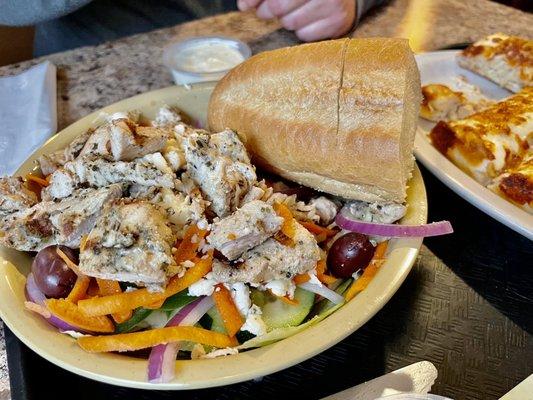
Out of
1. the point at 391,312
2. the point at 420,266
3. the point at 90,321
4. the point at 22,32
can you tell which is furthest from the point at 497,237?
the point at 22,32

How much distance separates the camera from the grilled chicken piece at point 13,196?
117cm

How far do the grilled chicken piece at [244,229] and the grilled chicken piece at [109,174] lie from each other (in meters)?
0.17

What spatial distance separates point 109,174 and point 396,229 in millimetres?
615

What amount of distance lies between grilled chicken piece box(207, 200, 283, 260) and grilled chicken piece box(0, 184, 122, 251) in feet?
0.77

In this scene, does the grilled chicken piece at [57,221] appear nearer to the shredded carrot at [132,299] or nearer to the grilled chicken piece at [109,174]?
the grilled chicken piece at [109,174]

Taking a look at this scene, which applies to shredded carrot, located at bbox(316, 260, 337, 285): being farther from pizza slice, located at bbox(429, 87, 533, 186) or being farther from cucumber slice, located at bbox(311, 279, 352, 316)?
pizza slice, located at bbox(429, 87, 533, 186)

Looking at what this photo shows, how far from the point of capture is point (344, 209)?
127 centimetres

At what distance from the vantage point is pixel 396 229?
1.16m

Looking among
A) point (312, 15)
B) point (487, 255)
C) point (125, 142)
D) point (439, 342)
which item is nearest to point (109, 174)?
point (125, 142)

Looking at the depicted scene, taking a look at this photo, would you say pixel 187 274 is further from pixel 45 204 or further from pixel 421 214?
pixel 421 214

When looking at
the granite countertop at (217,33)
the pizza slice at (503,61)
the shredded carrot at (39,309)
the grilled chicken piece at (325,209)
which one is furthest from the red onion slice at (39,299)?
the pizza slice at (503,61)

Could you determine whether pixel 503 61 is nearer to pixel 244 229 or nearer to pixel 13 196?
pixel 244 229

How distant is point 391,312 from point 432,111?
82 centimetres

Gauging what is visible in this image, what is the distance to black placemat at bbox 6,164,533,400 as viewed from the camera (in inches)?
41.7
